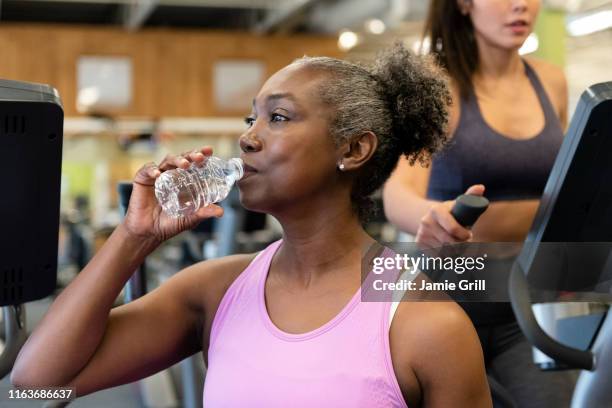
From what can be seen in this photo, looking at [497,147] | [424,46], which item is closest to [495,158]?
[497,147]

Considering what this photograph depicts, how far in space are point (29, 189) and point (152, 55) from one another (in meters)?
10.5

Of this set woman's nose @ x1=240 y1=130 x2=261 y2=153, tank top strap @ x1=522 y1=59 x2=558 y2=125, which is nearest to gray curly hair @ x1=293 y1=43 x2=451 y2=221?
woman's nose @ x1=240 y1=130 x2=261 y2=153

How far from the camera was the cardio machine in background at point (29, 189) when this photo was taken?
1165 millimetres

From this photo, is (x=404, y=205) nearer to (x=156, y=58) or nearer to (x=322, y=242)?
(x=322, y=242)

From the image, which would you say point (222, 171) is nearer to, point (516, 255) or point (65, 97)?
point (516, 255)

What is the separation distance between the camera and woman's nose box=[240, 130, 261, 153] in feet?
4.16

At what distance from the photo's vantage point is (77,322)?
1258mm

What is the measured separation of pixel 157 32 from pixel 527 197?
1025 cm

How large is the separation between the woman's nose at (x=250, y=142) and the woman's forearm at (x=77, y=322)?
225mm

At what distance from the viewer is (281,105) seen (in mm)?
1300

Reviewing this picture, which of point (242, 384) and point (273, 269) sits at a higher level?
point (273, 269)

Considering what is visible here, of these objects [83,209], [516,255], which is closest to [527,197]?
[516,255]

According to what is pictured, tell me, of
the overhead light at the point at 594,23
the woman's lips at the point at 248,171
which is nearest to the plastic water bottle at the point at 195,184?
the woman's lips at the point at 248,171

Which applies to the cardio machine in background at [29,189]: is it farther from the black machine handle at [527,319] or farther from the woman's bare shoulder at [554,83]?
the woman's bare shoulder at [554,83]
